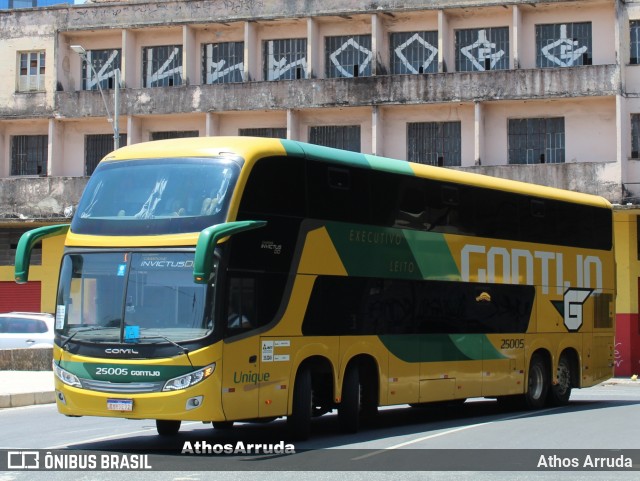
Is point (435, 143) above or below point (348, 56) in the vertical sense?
below

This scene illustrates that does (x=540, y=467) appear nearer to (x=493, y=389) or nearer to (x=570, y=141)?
(x=493, y=389)

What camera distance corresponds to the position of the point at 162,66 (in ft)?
136

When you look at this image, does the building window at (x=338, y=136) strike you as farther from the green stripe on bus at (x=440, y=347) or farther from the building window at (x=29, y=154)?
the green stripe on bus at (x=440, y=347)

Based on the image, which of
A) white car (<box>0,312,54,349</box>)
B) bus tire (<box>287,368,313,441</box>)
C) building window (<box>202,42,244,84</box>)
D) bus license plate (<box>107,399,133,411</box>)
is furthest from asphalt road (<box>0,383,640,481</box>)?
building window (<box>202,42,244,84</box>)

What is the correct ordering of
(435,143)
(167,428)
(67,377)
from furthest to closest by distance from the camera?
1. (435,143)
2. (167,428)
3. (67,377)

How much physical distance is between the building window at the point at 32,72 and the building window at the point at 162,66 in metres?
3.87

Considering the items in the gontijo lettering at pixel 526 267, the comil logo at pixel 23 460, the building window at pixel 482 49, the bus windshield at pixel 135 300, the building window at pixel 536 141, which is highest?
the building window at pixel 482 49

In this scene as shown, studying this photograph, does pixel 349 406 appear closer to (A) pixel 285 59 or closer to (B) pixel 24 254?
(B) pixel 24 254

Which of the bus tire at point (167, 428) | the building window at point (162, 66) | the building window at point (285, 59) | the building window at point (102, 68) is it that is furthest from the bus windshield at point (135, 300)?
Answer: the building window at point (102, 68)

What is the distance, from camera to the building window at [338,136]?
130 feet

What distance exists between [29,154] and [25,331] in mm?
12827

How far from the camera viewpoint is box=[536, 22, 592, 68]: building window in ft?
124

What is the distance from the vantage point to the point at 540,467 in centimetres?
1307

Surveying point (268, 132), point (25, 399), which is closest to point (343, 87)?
point (268, 132)
